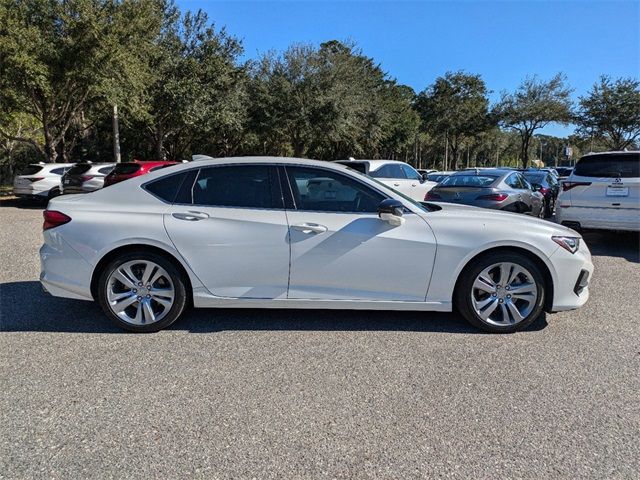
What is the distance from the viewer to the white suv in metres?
7.74

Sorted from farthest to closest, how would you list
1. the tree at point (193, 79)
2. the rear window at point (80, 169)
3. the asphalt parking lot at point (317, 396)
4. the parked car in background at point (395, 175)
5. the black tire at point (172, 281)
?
the tree at point (193, 79) < the rear window at point (80, 169) < the parked car in background at point (395, 175) < the black tire at point (172, 281) < the asphalt parking lot at point (317, 396)

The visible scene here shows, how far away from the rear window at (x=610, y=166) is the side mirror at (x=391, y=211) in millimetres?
5715

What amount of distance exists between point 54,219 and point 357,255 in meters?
2.76

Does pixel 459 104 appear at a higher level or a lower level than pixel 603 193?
higher

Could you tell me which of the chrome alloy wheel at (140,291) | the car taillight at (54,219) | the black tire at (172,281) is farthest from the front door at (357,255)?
the car taillight at (54,219)

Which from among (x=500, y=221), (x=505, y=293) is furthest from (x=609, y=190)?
(x=505, y=293)

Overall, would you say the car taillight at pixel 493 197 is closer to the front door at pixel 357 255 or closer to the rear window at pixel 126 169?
the front door at pixel 357 255

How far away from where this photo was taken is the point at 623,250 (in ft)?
28.2

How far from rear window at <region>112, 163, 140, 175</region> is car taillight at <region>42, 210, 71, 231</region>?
1001 cm

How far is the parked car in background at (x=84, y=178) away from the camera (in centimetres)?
1445

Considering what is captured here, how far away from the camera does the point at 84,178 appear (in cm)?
1451

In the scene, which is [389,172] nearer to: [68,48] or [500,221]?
[500,221]

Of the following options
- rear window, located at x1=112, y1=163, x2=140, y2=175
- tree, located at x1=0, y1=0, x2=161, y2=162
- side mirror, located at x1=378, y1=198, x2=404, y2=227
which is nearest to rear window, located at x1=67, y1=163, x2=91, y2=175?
rear window, located at x1=112, y1=163, x2=140, y2=175

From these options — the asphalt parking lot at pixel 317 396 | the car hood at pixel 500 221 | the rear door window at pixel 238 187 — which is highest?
the rear door window at pixel 238 187
